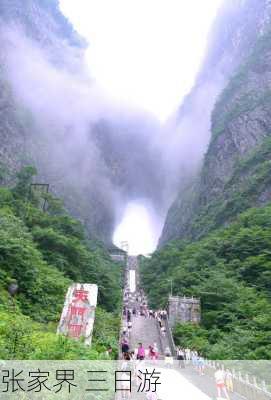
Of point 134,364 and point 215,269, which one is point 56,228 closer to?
point 215,269

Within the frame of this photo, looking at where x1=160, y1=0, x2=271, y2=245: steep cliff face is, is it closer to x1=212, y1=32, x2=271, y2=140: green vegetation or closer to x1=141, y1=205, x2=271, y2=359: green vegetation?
x1=212, y1=32, x2=271, y2=140: green vegetation

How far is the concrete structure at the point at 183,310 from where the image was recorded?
22984mm

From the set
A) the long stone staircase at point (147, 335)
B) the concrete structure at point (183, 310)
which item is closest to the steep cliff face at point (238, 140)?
the concrete structure at point (183, 310)


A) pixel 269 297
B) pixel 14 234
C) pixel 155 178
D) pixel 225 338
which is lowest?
pixel 225 338

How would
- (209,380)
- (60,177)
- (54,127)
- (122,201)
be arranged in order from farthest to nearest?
(122,201)
(54,127)
(60,177)
(209,380)

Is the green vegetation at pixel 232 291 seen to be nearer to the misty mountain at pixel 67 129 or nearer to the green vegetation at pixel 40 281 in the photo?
the green vegetation at pixel 40 281

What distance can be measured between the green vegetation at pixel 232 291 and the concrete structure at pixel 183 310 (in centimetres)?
53

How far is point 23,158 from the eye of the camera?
50875 millimetres

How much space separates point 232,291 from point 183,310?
3.55m

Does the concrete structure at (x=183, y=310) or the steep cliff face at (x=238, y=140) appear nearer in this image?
the concrete structure at (x=183, y=310)

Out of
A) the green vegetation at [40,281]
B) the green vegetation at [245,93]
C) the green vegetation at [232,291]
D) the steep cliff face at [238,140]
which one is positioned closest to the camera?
the green vegetation at [40,281]

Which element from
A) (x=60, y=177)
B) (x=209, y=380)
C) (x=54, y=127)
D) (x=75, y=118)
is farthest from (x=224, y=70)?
(x=209, y=380)

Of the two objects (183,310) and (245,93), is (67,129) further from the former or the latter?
(183,310)

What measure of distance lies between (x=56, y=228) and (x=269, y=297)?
16.3m
